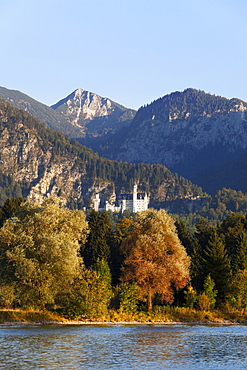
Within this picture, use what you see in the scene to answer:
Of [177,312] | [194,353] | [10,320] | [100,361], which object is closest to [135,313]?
[177,312]

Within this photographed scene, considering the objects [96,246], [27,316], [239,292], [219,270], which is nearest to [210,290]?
[239,292]

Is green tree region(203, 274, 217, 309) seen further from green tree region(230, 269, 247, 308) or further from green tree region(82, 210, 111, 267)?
green tree region(82, 210, 111, 267)

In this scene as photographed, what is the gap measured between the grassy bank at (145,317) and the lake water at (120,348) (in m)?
5.40

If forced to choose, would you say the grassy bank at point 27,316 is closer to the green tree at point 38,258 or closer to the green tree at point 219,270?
the green tree at point 38,258

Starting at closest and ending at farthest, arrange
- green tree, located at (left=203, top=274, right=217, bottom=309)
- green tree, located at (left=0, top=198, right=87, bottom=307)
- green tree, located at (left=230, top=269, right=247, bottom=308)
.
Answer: green tree, located at (left=0, top=198, right=87, bottom=307) → green tree, located at (left=203, top=274, right=217, bottom=309) → green tree, located at (left=230, top=269, right=247, bottom=308)

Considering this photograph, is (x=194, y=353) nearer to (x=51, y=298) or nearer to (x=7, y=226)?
(x=51, y=298)

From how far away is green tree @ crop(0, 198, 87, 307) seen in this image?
287 feet

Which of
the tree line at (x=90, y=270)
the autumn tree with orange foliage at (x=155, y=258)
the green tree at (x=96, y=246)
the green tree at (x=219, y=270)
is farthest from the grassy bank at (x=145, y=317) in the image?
the green tree at (x=96, y=246)

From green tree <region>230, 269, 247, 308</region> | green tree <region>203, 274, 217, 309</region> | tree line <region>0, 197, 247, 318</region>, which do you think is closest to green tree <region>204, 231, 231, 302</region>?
tree line <region>0, 197, 247, 318</region>

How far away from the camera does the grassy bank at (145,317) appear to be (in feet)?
278

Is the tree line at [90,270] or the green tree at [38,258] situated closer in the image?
the green tree at [38,258]

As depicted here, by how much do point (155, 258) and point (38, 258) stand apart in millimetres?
19389

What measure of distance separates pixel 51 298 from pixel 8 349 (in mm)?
30516

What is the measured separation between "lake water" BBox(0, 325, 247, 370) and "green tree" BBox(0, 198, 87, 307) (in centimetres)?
877
